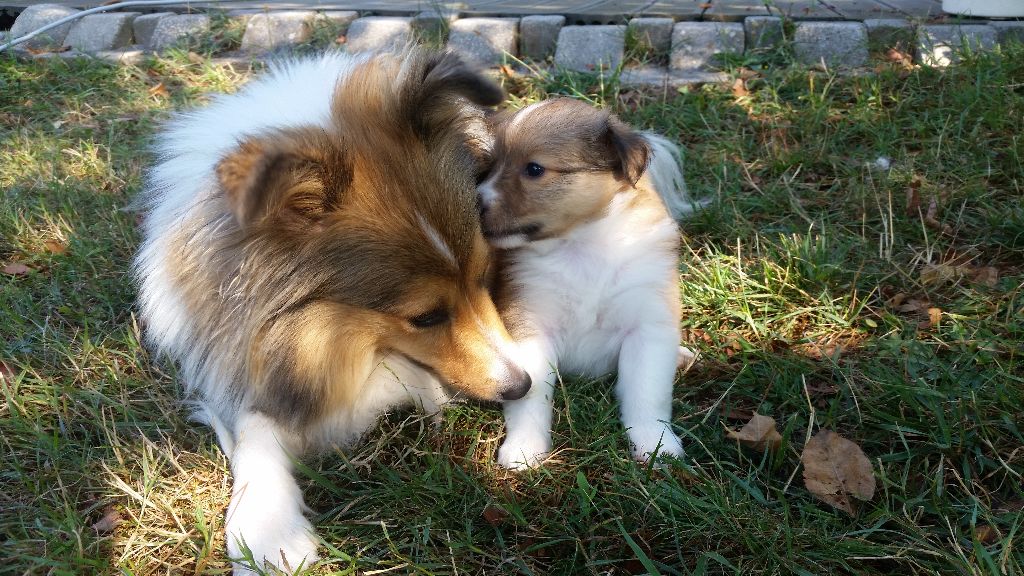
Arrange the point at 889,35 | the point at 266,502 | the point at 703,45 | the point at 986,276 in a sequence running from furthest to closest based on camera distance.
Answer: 1. the point at 703,45
2. the point at 889,35
3. the point at 986,276
4. the point at 266,502

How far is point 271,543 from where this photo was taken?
194 centimetres

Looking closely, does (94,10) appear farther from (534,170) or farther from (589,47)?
(534,170)

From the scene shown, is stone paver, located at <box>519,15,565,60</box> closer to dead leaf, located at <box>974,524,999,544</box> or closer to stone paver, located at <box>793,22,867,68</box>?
stone paver, located at <box>793,22,867,68</box>

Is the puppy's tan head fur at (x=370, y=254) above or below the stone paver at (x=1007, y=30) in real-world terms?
above

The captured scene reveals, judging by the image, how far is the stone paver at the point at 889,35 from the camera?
15.1 ft

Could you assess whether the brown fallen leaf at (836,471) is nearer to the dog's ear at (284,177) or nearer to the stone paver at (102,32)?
the dog's ear at (284,177)

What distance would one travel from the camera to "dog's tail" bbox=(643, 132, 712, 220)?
10.6ft

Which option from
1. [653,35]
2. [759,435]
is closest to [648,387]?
[759,435]

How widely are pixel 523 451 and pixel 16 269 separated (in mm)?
2486

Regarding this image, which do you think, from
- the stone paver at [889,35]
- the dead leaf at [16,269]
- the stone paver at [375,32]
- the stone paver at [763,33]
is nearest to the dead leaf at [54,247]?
the dead leaf at [16,269]

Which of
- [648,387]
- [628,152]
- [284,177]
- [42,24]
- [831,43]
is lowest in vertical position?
[648,387]

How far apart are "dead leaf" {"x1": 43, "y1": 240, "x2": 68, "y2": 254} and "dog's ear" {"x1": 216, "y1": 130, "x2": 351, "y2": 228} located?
2.04 meters

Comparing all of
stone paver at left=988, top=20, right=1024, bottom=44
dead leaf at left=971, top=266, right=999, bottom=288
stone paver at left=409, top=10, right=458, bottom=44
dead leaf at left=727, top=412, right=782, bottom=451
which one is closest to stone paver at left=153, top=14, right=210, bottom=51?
stone paver at left=409, top=10, right=458, bottom=44

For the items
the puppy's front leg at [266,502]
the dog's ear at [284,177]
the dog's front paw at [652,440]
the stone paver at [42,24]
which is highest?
the dog's ear at [284,177]
